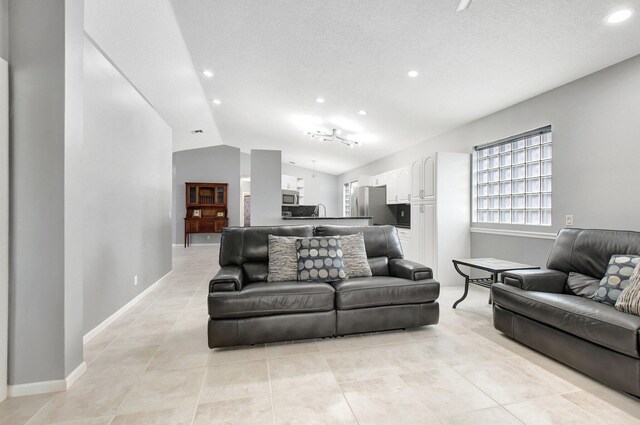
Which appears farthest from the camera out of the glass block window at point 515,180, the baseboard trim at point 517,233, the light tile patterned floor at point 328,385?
the glass block window at point 515,180

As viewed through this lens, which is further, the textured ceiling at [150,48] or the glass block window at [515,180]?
the glass block window at [515,180]

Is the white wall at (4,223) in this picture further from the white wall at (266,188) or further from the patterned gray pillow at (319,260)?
the white wall at (266,188)

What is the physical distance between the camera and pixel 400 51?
2885 millimetres

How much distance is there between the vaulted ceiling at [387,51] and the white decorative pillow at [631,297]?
1900mm

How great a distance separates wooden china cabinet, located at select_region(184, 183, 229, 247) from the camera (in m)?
9.28

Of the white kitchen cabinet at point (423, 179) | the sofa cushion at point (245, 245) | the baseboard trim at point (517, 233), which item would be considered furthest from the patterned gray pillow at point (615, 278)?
the sofa cushion at point (245, 245)

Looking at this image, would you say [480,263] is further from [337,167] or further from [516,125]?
[337,167]

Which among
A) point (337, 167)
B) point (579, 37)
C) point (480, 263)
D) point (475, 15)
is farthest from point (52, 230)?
point (337, 167)

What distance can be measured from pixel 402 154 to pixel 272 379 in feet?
18.7

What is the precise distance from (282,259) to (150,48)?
265cm

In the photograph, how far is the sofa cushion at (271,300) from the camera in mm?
2328

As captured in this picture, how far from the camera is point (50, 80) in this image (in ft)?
6.04

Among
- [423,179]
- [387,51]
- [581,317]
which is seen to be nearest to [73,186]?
[387,51]

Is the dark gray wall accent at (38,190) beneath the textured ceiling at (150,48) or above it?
beneath
